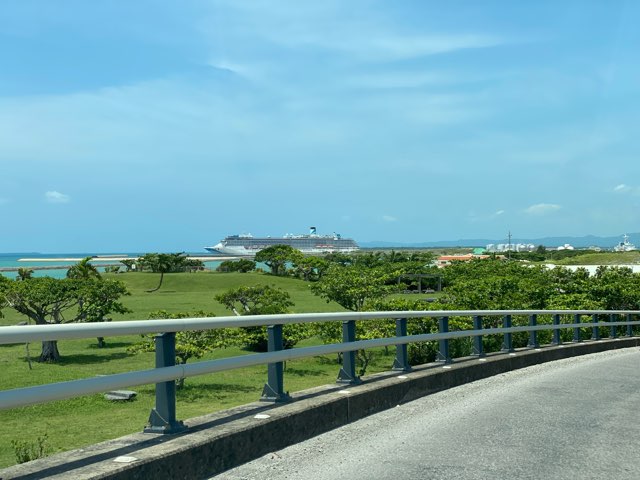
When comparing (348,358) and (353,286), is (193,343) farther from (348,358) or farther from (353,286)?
(348,358)

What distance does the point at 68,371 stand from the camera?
25.5 m

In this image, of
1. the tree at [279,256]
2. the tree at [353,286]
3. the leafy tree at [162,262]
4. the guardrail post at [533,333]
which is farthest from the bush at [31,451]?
the tree at [279,256]

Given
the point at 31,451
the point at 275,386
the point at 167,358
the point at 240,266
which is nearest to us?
the point at 167,358

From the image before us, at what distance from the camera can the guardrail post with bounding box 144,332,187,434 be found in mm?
5777

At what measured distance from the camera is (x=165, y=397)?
589 cm

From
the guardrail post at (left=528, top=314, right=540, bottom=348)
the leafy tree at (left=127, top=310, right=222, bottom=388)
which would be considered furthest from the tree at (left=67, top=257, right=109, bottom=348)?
the guardrail post at (left=528, top=314, right=540, bottom=348)

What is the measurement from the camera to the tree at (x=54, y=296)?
29766mm

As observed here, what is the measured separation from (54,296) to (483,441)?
26.1 meters

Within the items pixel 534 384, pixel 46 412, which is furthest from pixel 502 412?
pixel 46 412

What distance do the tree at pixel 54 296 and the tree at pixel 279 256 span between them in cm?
5742

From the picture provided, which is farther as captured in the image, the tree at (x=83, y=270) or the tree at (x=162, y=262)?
the tree at (x=162, y=262)

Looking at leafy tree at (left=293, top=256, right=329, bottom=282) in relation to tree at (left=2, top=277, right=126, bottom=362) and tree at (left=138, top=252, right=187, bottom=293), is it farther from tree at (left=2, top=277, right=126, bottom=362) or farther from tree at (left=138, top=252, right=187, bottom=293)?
tree at (left=2, top=277, right=126, bottom=362)

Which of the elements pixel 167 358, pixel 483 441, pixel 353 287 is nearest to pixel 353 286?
pixel 353 287

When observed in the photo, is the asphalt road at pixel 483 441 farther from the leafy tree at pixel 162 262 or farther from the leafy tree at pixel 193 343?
the leafy tree at pixel 162 262
